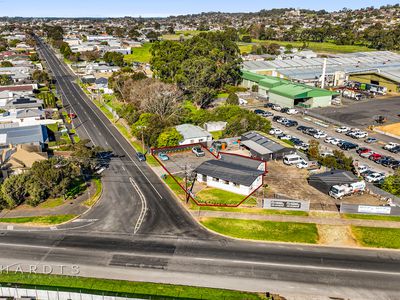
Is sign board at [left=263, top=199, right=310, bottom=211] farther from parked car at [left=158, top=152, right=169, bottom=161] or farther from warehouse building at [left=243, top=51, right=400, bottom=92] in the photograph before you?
warehouse building at [left=243, top=51, right=400, bottom=92]

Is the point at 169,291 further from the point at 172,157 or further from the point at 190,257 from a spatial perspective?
the point at 172,157

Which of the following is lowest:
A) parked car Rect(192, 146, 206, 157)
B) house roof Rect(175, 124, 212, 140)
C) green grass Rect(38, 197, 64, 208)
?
green grass Rect(38, 197, 64, 208)

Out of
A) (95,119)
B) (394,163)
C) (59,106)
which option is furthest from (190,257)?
(59,106)

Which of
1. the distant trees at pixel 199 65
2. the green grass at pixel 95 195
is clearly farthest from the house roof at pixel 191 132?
the distant trees at pixel 199 65

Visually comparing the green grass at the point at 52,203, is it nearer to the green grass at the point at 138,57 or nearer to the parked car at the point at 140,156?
the parked car at the point at 140,156

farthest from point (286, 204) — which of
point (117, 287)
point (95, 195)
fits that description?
point (95, 195)

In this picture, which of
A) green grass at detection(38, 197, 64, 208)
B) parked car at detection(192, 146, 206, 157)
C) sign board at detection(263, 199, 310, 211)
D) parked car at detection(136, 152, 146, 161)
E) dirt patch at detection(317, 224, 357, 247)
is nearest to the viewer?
dirt patch at detection(317, 224, 357, 247)

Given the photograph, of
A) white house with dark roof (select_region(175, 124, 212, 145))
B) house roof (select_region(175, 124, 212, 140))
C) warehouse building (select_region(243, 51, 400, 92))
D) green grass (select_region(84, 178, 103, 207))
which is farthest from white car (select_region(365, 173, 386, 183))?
warehouse building (select_region(243, 51, 400, 92))

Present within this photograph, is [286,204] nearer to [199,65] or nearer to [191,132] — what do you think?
[191,132]
